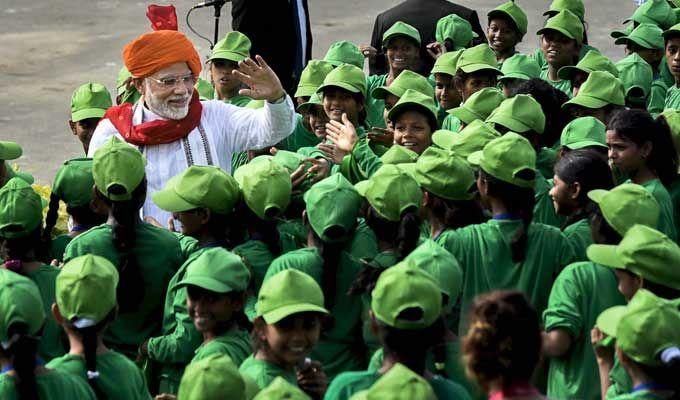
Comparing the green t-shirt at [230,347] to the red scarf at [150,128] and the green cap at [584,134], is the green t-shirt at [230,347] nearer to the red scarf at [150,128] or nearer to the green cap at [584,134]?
the red scarf at [150,128]

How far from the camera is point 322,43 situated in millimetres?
15594

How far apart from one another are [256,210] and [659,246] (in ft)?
5.52

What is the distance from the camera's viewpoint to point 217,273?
5.08m

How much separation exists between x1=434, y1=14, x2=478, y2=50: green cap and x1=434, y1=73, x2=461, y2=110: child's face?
0.92 meters

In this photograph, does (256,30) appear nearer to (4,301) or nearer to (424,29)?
(424,29)

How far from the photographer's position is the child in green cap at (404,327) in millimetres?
4441

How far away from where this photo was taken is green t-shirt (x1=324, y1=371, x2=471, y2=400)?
4426 mm

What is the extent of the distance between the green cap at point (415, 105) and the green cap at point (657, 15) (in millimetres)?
3353

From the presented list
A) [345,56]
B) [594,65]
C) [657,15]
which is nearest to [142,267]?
[594,65]

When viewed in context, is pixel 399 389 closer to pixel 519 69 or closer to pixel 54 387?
pixel 54 387

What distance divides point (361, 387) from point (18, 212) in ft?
5.98

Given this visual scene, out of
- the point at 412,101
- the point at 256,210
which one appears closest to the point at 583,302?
the point at 256,210

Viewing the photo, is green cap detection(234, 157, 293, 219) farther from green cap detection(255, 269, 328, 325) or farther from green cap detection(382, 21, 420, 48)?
green cap detection(382, 21, 420, 48)

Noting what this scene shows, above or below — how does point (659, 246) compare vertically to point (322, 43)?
above
